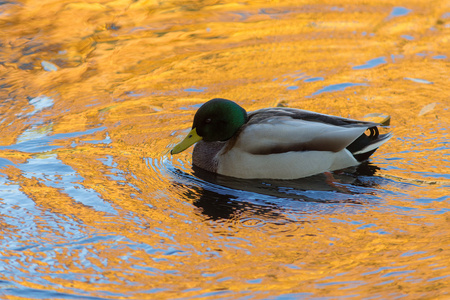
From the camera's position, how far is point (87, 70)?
28.1 feet

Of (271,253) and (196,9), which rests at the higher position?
(196,9)

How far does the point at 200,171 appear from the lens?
6051 mm

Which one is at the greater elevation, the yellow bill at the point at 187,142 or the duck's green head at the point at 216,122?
the duck's green head at the point at 216,122

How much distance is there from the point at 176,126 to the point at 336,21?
4.12 meters

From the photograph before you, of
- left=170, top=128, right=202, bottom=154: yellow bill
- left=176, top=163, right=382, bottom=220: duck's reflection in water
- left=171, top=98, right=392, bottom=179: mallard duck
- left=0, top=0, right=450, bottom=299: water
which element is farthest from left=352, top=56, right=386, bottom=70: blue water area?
left=170, top=128, right=202, bottom=154: yellow bill

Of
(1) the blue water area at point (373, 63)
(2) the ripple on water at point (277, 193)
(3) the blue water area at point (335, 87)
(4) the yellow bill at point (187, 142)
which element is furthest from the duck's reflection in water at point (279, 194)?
(1) the blue water area at point (373, 63)

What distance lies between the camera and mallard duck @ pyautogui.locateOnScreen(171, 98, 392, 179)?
5.69 meters

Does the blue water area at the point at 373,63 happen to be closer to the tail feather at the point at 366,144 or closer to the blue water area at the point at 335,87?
the blue water area at the point at 335,87

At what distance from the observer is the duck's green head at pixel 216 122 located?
5.93 metres

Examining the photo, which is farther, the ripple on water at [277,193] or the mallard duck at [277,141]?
the mallard duck at [277,141]

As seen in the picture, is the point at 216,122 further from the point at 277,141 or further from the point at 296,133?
the point at 296,133

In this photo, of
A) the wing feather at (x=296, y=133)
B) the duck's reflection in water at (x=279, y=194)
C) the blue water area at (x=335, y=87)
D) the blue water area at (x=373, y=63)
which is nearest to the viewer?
the duck's reflection in water at (x=279, y=194)

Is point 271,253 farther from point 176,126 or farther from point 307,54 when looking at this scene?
point 307,54

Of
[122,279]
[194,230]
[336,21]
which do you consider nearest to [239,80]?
[336,21]
